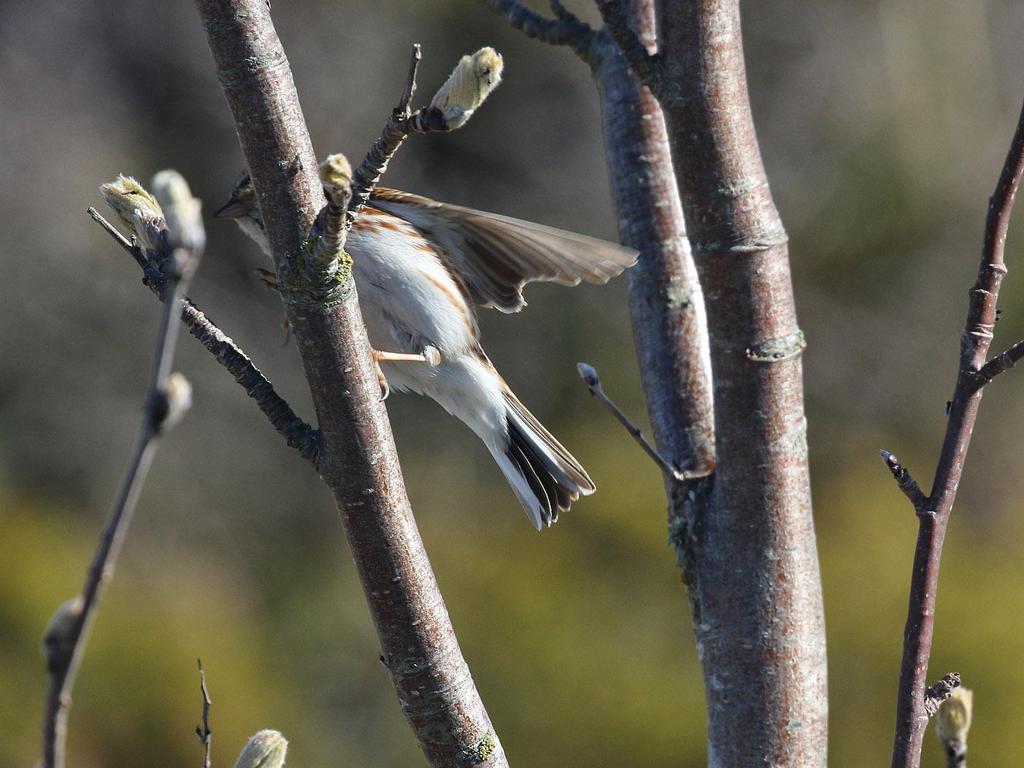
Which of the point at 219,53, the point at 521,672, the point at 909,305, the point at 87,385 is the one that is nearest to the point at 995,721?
the point at 521,672

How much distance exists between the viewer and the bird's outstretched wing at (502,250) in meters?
1.93

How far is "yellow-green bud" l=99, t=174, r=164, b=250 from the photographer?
141 centimetres

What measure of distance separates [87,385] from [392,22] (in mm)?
3260

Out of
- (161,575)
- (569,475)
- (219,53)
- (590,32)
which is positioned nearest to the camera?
(219,53)

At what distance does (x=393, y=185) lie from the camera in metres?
7.60

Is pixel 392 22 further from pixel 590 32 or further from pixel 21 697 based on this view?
pixel 590 32

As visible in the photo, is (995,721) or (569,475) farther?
(995,721)

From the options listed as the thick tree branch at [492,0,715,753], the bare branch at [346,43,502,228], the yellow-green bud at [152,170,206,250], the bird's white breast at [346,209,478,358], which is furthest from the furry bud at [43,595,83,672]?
the bird's white breast at [346,209,478,358]

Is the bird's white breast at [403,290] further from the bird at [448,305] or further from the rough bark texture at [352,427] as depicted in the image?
the rough bark texture at [352,427]

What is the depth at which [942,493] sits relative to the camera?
1354 mm

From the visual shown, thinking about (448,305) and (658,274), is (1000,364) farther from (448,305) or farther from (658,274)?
(448,305)

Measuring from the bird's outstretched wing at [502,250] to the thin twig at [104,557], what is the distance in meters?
1.06

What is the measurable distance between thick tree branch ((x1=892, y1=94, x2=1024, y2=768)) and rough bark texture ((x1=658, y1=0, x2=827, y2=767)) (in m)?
0.24

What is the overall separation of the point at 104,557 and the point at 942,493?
1.01 meters
